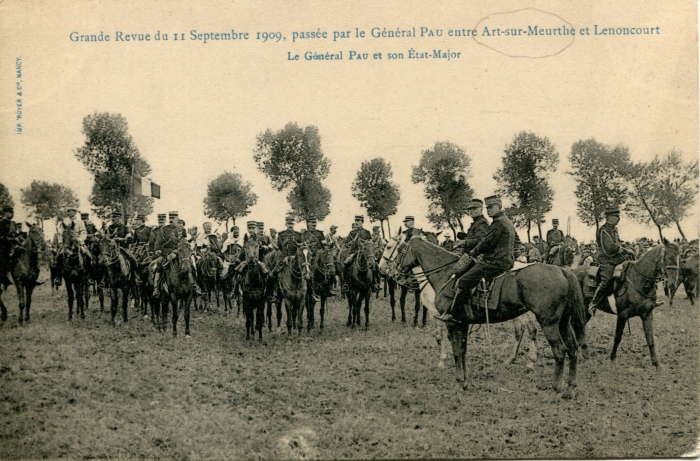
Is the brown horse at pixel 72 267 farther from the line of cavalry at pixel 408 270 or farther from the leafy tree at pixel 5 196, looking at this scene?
the leafy tree at pixel 5 196

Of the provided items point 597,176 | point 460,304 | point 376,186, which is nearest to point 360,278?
point 376,186

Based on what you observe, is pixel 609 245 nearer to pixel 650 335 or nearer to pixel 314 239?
pixel 650 335

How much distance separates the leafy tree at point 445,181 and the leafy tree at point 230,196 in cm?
306

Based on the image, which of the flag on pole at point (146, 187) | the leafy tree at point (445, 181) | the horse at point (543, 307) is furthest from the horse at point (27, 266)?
the horse at point (543, 307)

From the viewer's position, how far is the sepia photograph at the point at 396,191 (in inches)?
272

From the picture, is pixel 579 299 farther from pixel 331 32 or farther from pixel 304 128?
pixel 331 32

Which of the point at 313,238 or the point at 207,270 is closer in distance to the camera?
the point at 313,238

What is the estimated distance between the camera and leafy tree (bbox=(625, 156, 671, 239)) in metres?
7.75

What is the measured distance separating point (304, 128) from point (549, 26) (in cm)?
426

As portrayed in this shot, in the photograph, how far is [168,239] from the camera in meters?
10.0

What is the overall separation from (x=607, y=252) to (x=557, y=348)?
7.77ft

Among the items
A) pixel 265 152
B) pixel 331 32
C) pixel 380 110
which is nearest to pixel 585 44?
pixel 380 110

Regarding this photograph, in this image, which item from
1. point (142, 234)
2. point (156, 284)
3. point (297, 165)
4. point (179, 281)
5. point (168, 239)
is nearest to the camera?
point (297, 165)

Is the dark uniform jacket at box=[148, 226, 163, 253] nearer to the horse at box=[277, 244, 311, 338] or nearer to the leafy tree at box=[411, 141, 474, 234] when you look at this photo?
the horse at box=[277, 244, 311, 338]
